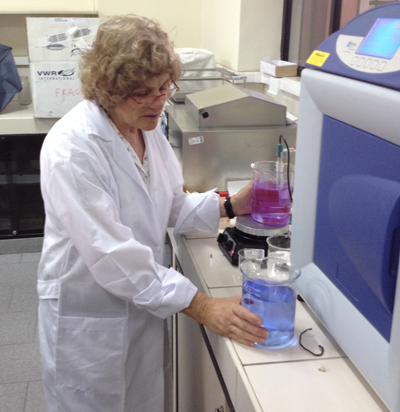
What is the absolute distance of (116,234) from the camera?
1.07 metres

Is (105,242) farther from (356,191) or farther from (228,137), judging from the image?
(228,137)

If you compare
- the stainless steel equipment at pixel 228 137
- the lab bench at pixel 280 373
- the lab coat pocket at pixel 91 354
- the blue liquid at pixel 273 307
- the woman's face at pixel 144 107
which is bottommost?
the lab coat pocket at pixel 91 354

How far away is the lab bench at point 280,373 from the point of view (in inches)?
31.0

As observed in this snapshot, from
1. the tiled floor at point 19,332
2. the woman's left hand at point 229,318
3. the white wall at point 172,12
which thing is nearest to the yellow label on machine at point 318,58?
the woman's left hand at point 229,318

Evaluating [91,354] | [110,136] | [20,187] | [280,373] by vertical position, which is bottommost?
[20,187]

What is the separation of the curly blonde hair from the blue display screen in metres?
0.49

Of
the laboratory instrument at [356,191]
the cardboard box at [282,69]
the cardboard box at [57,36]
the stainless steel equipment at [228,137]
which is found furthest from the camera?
the cardboard box at [57,36]

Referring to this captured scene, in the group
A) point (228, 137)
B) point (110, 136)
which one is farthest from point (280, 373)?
point (228, 137)

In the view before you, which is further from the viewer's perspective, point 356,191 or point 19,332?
point 19,332

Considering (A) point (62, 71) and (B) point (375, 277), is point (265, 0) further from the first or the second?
(B) point (375, 277)

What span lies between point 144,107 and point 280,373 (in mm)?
659

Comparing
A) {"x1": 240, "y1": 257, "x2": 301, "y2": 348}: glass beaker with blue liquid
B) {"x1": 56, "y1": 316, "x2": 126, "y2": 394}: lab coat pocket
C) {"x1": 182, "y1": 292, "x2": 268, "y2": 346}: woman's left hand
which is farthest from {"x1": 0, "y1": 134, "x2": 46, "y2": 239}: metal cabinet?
{"x1": 240, "y1": 257, "x2": 301, "y2": 348}: glass beaker with blue liquid

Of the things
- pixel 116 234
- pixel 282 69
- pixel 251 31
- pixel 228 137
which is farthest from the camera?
pixel 251 31

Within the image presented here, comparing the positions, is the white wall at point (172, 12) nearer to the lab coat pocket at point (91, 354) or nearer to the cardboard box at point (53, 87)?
the cardboard box at point (53, 87)
